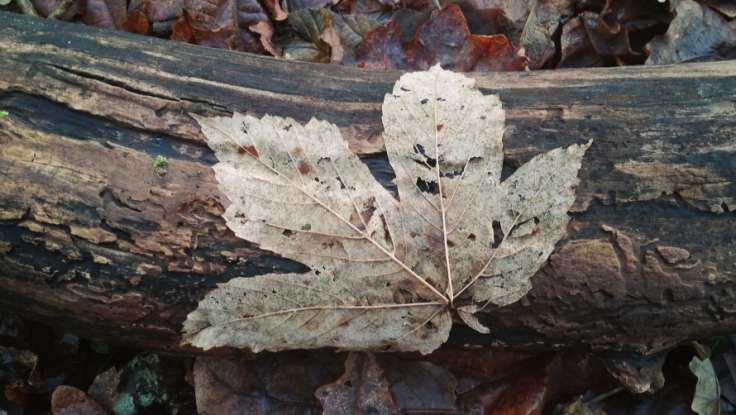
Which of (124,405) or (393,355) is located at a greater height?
(393,355)

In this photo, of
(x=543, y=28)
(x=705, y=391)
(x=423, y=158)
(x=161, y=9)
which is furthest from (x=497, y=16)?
(x=705, y=391)

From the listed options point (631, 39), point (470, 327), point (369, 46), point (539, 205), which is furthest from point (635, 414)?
point (369, 46)

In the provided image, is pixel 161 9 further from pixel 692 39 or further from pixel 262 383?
pixel 692 39

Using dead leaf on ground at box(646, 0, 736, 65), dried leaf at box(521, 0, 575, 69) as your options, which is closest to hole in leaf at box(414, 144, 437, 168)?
dried leaf at box(521, 0, 575, 69)

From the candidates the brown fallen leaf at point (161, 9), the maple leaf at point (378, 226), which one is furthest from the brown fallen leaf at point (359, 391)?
the brown fallen leaf at point (161, 9)

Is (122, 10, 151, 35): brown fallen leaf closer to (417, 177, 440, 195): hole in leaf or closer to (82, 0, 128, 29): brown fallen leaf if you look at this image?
(82, 0, 128, 29): brown fallen leaf

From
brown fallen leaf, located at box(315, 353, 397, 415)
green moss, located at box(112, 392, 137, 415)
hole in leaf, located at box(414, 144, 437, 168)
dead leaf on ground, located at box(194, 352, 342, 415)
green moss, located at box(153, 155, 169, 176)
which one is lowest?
green moss, located at box(112, 392, 137, 415)
